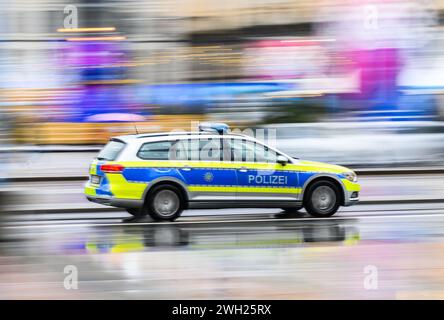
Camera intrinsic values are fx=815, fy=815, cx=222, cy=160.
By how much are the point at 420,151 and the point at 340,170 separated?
9766 mm

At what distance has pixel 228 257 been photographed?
32.6ft

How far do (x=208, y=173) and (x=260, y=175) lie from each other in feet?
2.96

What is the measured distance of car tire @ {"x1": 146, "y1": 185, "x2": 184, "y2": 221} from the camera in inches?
532

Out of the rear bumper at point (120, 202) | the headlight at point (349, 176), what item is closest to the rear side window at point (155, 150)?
the rear bumper at point (120, 202)

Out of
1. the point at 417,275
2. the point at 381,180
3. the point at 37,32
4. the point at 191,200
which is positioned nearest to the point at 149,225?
the point at 191,200

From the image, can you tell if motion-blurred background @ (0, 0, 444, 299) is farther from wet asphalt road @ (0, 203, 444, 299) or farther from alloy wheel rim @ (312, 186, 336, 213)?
wet asphalt road @ (0, 203, 444, 299)

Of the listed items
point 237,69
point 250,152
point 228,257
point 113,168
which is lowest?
point 228,257

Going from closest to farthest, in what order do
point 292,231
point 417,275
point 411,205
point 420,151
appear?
point 417,275
point 292,231
point 411,205
point 420,151

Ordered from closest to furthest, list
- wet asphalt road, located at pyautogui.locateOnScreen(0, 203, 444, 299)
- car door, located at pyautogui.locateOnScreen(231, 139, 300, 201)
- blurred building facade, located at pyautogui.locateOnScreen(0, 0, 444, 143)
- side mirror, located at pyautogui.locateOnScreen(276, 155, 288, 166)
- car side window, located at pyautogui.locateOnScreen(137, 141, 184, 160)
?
wet asphalt road, located at pyautogui.locateOnScreen(0, 203, 444, 299) < car side window, located at pyautogui.locateOnScreen(137, 141, 184, 160) < car door, located at pyautogui.locateOnScreen(231, 139, 300, 201) < side mirror, located at pyautogui.locateOnScreen(276, 155, 288, 166) < blurred building facade, located at pyautogui.locateOnScreen(0, 0, 444, 143)

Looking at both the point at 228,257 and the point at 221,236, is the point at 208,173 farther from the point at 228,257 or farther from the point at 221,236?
the point at 228,257

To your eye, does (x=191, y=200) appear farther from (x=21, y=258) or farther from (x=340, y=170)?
(x=21, y=258)

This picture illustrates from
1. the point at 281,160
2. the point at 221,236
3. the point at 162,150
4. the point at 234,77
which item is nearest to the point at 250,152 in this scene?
the point at 281,160

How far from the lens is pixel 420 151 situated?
76.8 feet

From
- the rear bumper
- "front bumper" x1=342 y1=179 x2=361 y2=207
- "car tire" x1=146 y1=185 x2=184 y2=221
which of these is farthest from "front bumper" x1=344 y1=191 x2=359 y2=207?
the rear bumper
